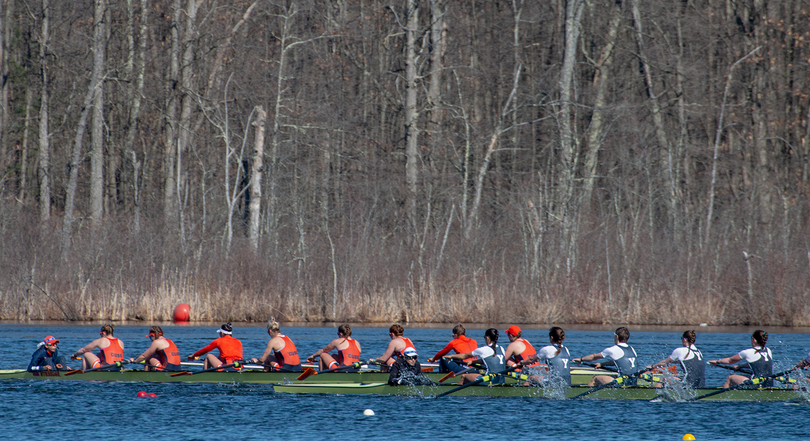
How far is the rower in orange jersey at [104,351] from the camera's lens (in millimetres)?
16922

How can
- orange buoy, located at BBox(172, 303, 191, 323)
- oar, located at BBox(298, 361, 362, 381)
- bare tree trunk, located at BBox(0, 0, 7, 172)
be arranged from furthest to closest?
bare tree trunk, located at BBox(0, 0, 7, 172) → orange buoy, located at BBox(172, 303, 191, 323) → oar, located at BBox(298, 361, 362, 381)

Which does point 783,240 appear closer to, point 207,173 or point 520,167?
point 520,167

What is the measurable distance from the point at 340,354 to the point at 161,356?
3113 mm

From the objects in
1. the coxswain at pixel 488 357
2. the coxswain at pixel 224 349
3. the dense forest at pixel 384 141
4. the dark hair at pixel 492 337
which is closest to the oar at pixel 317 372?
the coxswain at pixel 224 349

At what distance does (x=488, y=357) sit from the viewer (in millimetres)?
15430

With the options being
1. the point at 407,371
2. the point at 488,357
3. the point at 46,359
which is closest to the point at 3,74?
the point at 46,359

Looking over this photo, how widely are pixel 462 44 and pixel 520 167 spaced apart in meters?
4.87

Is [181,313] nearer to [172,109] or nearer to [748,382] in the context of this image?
[172,109]

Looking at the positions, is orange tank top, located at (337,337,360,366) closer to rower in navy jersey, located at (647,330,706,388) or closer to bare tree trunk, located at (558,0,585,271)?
rower in navy jersey, located at (647,330,706,388)

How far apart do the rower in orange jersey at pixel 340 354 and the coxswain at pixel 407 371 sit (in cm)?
100

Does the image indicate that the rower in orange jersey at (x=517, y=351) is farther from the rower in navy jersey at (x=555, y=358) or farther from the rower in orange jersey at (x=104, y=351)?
the rower in orange jersey at (x=104, y=351)

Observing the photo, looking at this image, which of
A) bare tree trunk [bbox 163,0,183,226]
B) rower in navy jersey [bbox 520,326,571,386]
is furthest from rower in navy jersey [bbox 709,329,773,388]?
bare tree trunk [bbox 163,0,183,226]

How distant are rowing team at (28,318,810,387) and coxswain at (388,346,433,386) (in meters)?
0.02

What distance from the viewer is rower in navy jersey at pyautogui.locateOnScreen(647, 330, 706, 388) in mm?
14562
